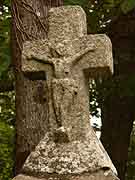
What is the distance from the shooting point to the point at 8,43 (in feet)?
25.0

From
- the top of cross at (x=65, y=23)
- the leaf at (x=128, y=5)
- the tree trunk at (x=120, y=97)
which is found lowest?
the tree trunk at (x=120, y=97)

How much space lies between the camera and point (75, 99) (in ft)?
15.1

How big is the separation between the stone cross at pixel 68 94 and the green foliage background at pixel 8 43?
2105 millimetres

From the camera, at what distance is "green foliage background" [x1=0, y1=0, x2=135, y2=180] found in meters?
7.38

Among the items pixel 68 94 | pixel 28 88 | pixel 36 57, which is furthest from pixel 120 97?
pixel 68 94

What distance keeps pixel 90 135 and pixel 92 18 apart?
4846 millimetres

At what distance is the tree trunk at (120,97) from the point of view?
29.6 feet

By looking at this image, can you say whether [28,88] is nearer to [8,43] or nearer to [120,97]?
[8,43]

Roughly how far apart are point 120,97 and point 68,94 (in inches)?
190

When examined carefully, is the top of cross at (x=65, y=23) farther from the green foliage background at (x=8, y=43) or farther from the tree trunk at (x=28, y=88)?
the green foliage background at (x=8, y=43)

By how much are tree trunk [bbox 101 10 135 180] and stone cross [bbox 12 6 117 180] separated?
13.1 ft

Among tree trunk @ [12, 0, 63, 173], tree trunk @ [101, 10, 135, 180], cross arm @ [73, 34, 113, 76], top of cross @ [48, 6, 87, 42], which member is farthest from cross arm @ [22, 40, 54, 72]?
tree trunk @ [101, 10, 135, 180]

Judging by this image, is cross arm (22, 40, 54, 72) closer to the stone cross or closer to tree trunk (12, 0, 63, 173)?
the stone cross

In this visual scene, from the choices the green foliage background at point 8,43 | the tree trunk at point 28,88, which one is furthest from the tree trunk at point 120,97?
the tree trunk at point 28,88
